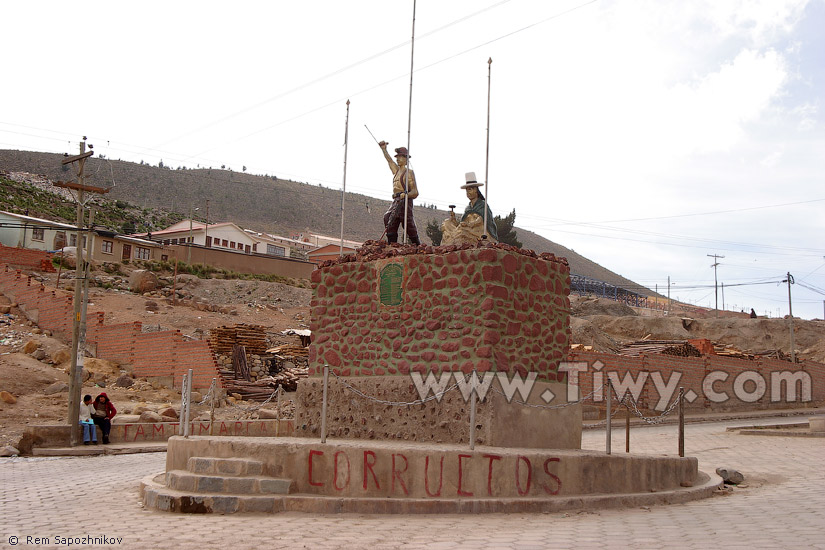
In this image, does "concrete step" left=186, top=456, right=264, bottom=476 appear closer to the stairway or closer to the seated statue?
the stairway

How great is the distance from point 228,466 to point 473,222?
19.6 ft

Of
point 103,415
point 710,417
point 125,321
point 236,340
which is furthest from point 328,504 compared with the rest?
point 125,321

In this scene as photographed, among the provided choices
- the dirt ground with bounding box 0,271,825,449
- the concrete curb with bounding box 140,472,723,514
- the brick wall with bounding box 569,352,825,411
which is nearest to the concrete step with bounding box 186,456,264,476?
the concrete curb with bounding box 140,472,723,514

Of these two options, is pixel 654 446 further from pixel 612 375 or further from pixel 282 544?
pixel 282 544

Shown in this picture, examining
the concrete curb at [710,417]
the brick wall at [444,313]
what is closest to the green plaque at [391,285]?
the brick wall at [444,313]

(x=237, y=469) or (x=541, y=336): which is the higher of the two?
(x=541, y=336)

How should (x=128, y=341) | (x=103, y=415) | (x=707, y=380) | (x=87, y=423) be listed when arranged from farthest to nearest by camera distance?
1. (x=128, y=341)
2. (x=707, y=380)
3. (x=103, y=415)
4. (x=87, y=423)

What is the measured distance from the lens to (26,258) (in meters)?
41.6

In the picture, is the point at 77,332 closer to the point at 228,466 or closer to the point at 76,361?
the point at 76,361

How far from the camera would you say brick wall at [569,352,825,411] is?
24969mm

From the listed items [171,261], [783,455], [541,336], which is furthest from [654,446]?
[171,261]

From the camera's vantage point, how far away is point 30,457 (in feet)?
58.1

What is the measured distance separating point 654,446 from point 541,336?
26.7ft

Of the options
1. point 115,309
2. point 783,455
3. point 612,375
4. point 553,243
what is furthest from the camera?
point 553,243
